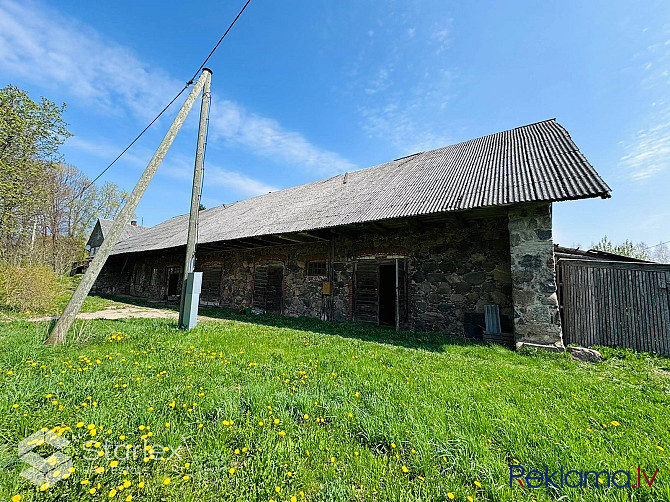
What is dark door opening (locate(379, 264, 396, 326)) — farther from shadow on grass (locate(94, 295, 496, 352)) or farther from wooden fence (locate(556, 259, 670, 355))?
wooden fence (locate(556, 259, 670, 355))

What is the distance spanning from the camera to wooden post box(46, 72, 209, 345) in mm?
4430

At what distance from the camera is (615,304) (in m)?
5.27

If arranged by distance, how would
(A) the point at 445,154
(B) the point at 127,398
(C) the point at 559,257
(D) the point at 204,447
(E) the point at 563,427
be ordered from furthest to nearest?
(A) the point at 445,154, (C) the point at 559,257, (B) the point at 127,398, (E) the point at 563,427, (D) the point at 204,447

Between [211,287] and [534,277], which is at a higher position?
[534,277]

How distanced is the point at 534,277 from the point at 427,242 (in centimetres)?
250

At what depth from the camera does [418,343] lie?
579 cm

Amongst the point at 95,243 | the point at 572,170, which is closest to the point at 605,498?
the point at 572,170

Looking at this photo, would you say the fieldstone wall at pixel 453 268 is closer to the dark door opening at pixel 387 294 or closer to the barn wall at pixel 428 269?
the barn wall at pixel 428 269

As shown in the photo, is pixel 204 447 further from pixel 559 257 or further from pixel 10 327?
pixel 559 257

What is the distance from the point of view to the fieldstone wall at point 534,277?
5250mm

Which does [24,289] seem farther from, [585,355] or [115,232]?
[585,355]

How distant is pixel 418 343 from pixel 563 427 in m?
3.46

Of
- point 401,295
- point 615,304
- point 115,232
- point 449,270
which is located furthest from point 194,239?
point 615,304

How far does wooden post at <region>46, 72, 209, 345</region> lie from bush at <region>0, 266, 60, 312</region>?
4.85m
